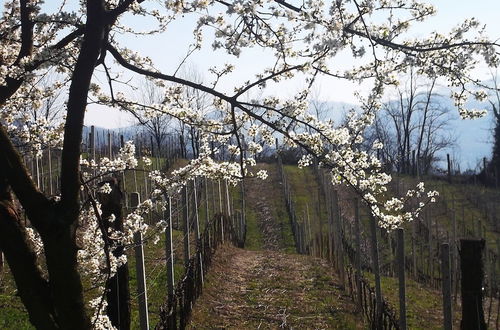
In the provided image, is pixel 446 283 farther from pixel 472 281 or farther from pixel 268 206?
pixel 268 206

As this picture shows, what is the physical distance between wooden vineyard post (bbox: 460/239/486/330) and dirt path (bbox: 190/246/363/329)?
13.7 feet

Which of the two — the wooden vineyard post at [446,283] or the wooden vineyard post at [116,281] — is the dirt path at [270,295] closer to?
the wooden vineyard post at [116,281]

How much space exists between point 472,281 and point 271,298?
20.5 ft

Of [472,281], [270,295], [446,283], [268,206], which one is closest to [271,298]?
[270,295]

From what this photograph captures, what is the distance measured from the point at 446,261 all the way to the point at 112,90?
3304 mm

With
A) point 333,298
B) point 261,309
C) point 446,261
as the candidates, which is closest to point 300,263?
point 333,298

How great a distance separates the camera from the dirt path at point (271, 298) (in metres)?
8.48

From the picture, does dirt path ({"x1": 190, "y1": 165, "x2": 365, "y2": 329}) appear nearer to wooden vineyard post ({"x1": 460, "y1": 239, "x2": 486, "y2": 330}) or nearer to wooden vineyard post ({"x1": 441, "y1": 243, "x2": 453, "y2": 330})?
wooden vineyard post ({"x1": 441, "y1": 243, "x2": 453, "y2": 330})

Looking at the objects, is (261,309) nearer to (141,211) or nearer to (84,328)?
(141,211)

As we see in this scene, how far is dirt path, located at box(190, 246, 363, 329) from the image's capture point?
8.48m

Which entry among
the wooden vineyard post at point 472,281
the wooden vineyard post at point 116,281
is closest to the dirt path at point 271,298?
the wooden vineyard post at point 116,281

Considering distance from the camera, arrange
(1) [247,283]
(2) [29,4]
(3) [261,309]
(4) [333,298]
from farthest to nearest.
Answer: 1. (1) [247,283]
2. (4) [333,298]
3. (3) [261,309]
4. (2) [29,4]

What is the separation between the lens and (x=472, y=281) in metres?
4.31

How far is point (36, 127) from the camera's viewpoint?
5.09m
